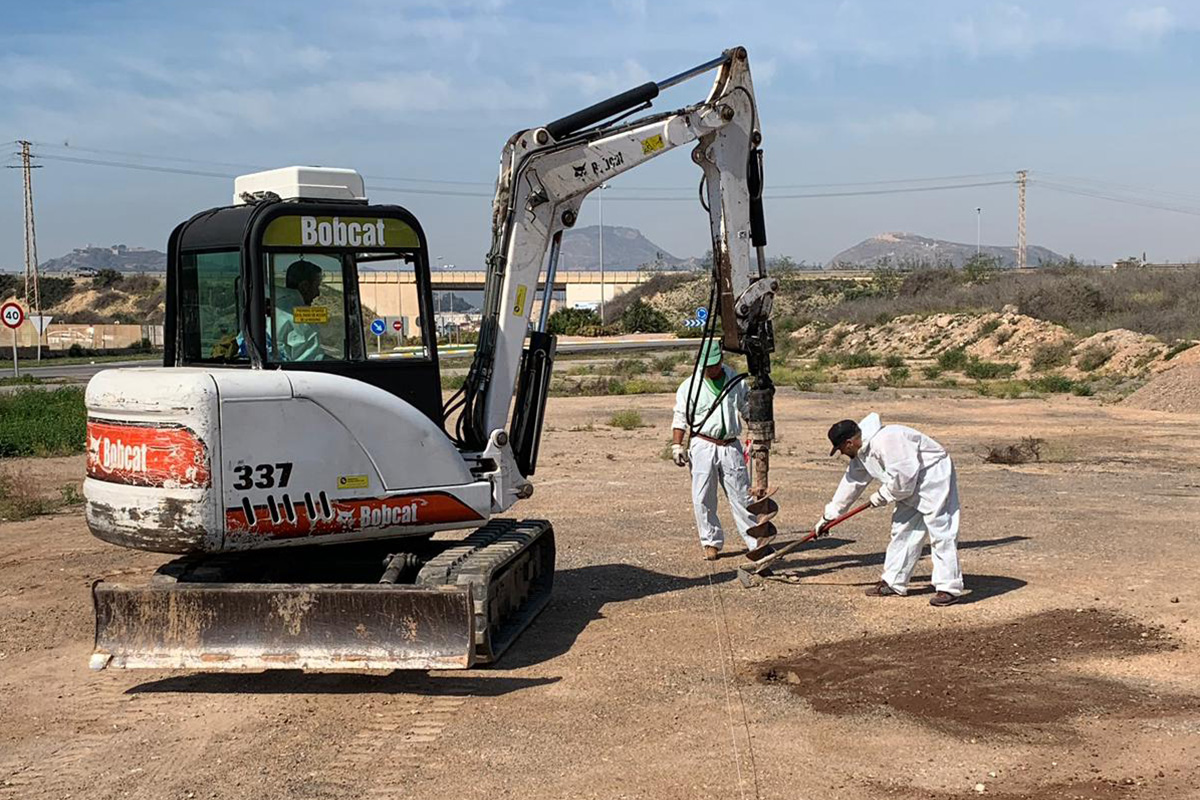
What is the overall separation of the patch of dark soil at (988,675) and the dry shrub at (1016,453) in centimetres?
985

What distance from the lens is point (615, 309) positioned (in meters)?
104

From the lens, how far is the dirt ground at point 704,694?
21.9 feet

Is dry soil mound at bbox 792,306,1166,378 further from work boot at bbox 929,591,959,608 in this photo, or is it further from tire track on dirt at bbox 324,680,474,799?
tire track on dirt at bbox 324,680,474,799

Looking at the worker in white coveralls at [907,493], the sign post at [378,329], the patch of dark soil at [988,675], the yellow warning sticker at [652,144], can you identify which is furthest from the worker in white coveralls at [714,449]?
the sign post at [378,329]

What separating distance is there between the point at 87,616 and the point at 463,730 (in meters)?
4.55

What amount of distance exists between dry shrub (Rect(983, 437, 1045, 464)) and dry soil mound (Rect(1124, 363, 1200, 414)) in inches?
336

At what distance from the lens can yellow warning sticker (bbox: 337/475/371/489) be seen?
8266mm

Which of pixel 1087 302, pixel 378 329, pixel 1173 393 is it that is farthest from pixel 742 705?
pixel 1087 302

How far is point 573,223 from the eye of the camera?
10.1 metres

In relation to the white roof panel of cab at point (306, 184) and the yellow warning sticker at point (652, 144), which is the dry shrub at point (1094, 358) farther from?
the white roof panel of cab at point (306, 184)

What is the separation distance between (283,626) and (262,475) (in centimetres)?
99

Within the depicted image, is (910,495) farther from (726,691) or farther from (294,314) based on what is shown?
(294,314)

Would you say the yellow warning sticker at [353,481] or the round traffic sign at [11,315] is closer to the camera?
the yellow warning sticker at [353,481]

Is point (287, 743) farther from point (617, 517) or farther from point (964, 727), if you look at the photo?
point (617, 517)
